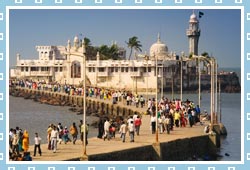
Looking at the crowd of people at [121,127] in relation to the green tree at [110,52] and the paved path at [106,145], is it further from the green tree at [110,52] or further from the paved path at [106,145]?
the green tree at [110,52]

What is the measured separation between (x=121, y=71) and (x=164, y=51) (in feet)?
23.1

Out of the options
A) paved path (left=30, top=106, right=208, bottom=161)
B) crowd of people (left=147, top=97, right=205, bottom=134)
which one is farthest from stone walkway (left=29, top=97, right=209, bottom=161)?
crowd of people (left=147, top=97, right=205, bottom=134)

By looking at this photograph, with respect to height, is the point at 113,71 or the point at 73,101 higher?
the point at 113,71

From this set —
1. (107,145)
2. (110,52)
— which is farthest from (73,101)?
(110,52)

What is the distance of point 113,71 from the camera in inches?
3068

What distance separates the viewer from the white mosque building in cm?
7544

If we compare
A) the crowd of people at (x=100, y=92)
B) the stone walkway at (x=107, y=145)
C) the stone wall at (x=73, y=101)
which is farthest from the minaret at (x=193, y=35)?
the stone walkway at (x=107, y=145)

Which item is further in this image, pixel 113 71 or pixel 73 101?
pixel 113 71

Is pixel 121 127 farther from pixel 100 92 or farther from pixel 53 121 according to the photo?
pixel 100 92

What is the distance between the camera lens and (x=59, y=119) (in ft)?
138

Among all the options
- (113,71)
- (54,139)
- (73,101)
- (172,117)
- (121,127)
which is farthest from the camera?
(113,71)
